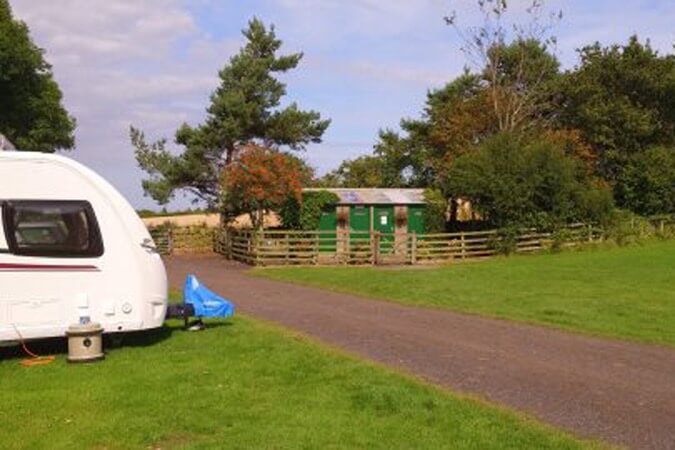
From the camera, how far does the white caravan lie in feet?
33.0

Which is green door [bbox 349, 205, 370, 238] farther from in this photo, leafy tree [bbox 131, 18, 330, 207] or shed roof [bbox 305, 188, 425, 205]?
leafy tree [bbox 131, 18, 330, 207]

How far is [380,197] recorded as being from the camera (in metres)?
40.4

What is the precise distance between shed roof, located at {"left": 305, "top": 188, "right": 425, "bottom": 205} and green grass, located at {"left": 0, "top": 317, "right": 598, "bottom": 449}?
29.2 metres

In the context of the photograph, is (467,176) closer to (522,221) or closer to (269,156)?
(522,221)

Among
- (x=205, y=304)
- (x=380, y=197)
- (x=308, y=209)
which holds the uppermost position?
(x=380, y=197)

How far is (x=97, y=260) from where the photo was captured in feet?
34.3

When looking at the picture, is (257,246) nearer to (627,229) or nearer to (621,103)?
(627,229)

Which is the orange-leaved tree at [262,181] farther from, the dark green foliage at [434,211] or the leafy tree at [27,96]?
the leafy tree at [27,96]

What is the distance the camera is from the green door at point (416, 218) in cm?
4024

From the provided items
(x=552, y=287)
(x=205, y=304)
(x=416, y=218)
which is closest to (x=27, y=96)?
(x=416, y=218)

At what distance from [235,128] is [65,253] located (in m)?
38.7

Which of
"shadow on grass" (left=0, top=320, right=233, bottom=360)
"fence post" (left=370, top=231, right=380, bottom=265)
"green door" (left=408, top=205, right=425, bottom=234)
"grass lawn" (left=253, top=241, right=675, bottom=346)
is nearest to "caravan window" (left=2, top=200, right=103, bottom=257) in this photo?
"shadow on grass" (left=0, top=320, right=233, bottom=360)

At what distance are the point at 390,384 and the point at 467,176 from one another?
2805 centimetres

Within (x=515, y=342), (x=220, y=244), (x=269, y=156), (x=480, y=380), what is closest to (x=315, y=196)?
(x=269, y=156)
